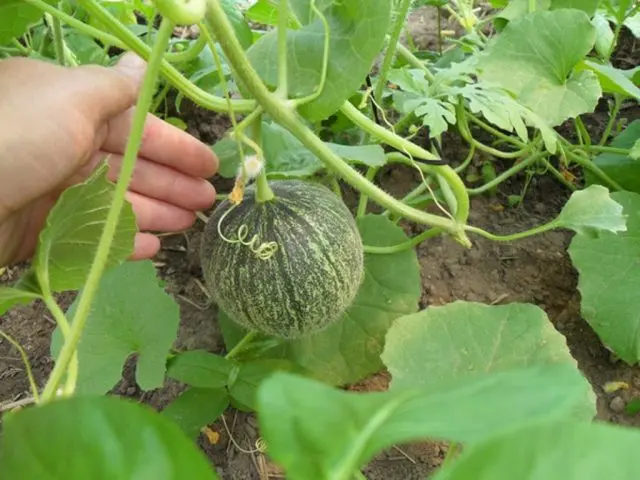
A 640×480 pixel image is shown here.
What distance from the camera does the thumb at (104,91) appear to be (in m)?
→ 1.09

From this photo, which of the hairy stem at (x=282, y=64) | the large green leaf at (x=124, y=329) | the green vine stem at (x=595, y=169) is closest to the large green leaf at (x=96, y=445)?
the hairy stem at (x=282, y=64)

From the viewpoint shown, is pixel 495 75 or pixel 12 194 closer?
pixel 12 194

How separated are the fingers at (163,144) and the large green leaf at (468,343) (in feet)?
1.68

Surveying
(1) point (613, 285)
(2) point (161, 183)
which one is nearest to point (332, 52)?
(2) point (161, 183)

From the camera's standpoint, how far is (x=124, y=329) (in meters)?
1.15

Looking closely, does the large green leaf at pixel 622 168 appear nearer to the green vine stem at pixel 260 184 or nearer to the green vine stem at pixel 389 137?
the green vine stem at pixel 389 137

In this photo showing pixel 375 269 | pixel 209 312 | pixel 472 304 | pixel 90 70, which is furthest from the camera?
pixel 209 312

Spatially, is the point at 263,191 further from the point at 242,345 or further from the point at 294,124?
the point at 242,345

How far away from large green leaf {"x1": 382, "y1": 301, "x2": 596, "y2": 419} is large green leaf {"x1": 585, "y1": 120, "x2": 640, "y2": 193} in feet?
2.39

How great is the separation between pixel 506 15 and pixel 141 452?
4.28ft

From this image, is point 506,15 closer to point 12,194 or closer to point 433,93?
point 433,93

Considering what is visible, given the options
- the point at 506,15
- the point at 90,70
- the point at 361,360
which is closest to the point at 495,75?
the point at 506,15

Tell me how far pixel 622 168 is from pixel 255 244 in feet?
2.93

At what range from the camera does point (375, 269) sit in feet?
4.40
